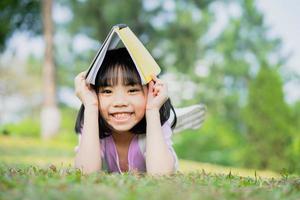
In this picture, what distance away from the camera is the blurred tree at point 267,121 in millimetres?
14742

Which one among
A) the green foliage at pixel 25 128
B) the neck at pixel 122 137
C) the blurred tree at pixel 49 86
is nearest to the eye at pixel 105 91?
the neck at pixel 122 137

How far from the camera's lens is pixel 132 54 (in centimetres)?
363

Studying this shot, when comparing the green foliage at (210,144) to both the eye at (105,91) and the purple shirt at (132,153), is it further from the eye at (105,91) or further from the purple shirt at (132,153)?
the eye at (105,91)

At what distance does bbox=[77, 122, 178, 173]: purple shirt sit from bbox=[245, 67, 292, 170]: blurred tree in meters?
11.1

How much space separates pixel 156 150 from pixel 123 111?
14.0 inches

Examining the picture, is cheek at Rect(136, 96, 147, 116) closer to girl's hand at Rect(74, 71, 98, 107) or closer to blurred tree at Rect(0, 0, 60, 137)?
girl's hand at Rect(74, 71, 98, 107)

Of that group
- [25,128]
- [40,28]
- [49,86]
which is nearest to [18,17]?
[40,28]

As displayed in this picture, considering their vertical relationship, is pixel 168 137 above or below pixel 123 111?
below

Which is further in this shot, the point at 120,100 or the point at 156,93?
the point at 156,93

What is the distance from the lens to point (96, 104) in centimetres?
373

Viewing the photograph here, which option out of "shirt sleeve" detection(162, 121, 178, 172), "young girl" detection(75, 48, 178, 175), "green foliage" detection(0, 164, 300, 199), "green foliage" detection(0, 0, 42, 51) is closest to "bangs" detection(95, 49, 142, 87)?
"young girl" detection(75, 48, 178, 175)

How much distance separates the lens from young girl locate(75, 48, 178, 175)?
3600mm

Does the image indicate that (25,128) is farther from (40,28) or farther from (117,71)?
(117,71)

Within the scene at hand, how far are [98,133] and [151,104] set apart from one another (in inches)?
16.5
